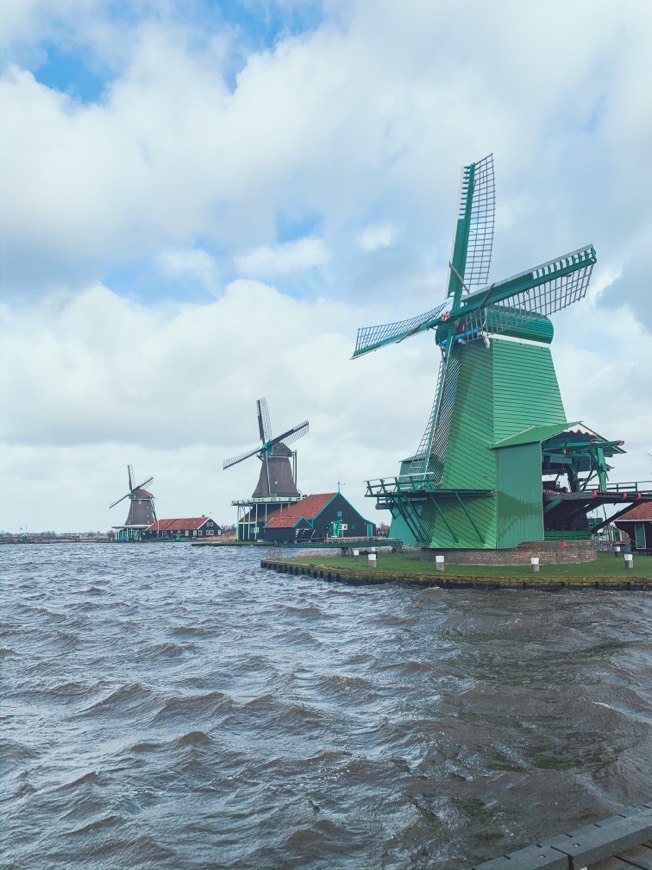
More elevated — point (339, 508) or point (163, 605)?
point (339, 508)

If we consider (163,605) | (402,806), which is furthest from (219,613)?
(402,806)

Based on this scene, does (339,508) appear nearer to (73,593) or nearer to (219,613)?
(73,593)

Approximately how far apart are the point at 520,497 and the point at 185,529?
7473 centimetres

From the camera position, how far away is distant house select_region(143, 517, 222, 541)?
9425 centimetres

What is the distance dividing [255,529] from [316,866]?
71.1 metres

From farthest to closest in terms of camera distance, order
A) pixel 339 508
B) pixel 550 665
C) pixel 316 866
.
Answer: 1. pixel 339 508
2. pixel 550 665
3. pixel 316 866

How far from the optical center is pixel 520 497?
88.8 feet

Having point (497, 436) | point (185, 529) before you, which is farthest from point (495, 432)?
point (185, 529)

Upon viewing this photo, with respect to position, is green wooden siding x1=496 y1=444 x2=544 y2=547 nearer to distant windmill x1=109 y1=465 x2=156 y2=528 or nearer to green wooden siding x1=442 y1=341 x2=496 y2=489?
green wooden siding x1=442 y1=341 x2=496 y2=489

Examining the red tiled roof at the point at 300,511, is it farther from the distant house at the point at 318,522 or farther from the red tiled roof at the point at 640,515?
the red tiled roof at the point at 640,515

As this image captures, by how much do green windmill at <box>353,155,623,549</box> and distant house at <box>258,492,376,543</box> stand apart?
115 feet

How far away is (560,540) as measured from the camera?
2820 cm

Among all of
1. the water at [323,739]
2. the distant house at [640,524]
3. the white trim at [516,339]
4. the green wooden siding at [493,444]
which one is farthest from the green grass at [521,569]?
the white trim at [516,339]

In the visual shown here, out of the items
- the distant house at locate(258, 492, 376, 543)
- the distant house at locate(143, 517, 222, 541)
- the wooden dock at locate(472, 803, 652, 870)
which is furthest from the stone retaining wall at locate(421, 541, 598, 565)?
the distant house at locate(143, 517, 222, 541)
